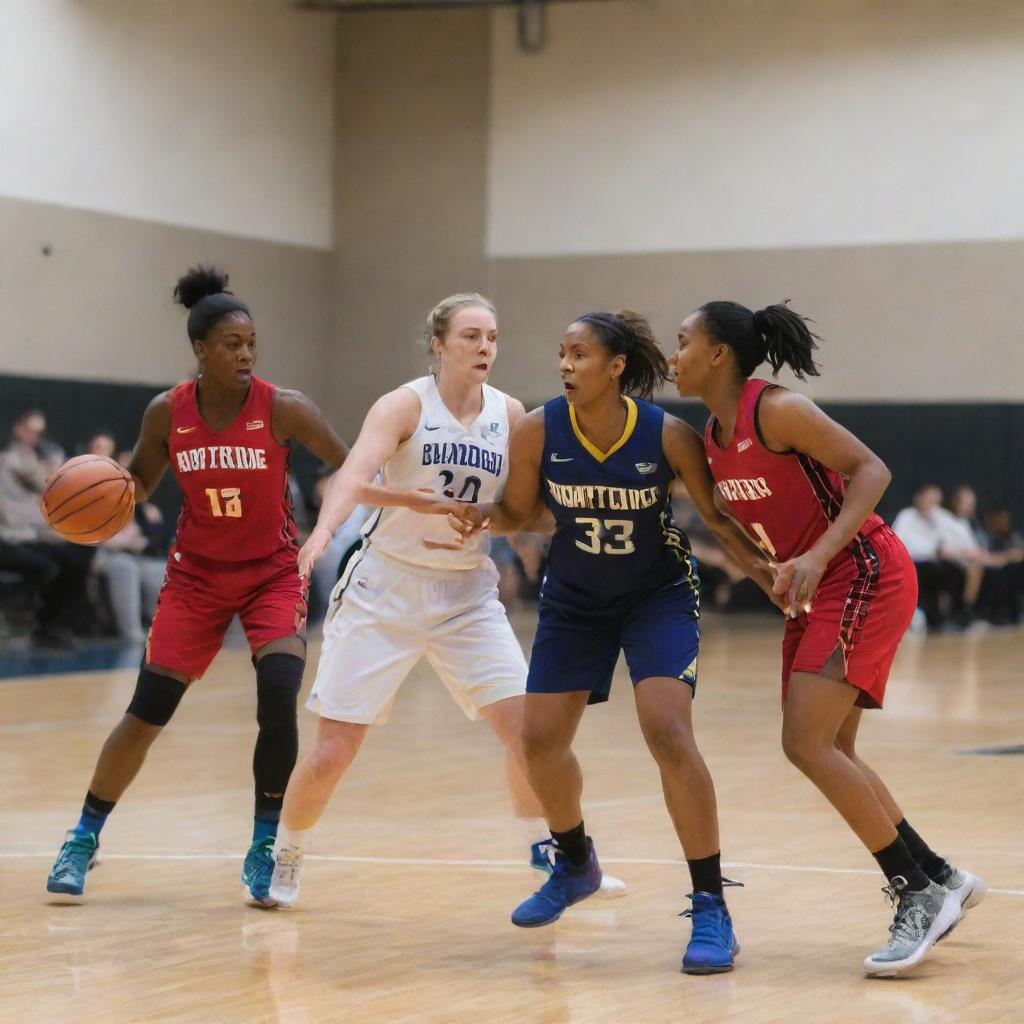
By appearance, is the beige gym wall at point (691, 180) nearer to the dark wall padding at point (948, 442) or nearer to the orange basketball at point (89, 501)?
the dark wall padding at point (948, 442)

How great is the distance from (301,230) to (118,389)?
3544mm

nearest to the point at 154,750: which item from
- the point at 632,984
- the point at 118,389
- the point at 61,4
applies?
the point at 632,984

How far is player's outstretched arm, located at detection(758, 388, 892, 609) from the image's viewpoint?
14.5 feet

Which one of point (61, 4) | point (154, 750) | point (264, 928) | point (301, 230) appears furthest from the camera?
point (301, 230)

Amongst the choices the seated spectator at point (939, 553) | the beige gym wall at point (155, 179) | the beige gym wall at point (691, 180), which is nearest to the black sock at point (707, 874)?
the beige gym wall at point (155, 179)

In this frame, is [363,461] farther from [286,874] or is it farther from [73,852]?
[73,852]

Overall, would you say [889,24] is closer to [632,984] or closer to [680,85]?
[680,85]

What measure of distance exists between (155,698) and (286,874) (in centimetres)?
70

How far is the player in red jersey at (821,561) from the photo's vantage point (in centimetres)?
447

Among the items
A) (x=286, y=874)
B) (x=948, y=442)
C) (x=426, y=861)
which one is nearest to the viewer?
(x=286, y=874)

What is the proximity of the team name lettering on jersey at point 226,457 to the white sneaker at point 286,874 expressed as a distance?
1.17m

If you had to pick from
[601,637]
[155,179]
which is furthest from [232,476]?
[155,179]

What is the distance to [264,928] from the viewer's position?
16.1ft

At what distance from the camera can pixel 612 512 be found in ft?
15.5
